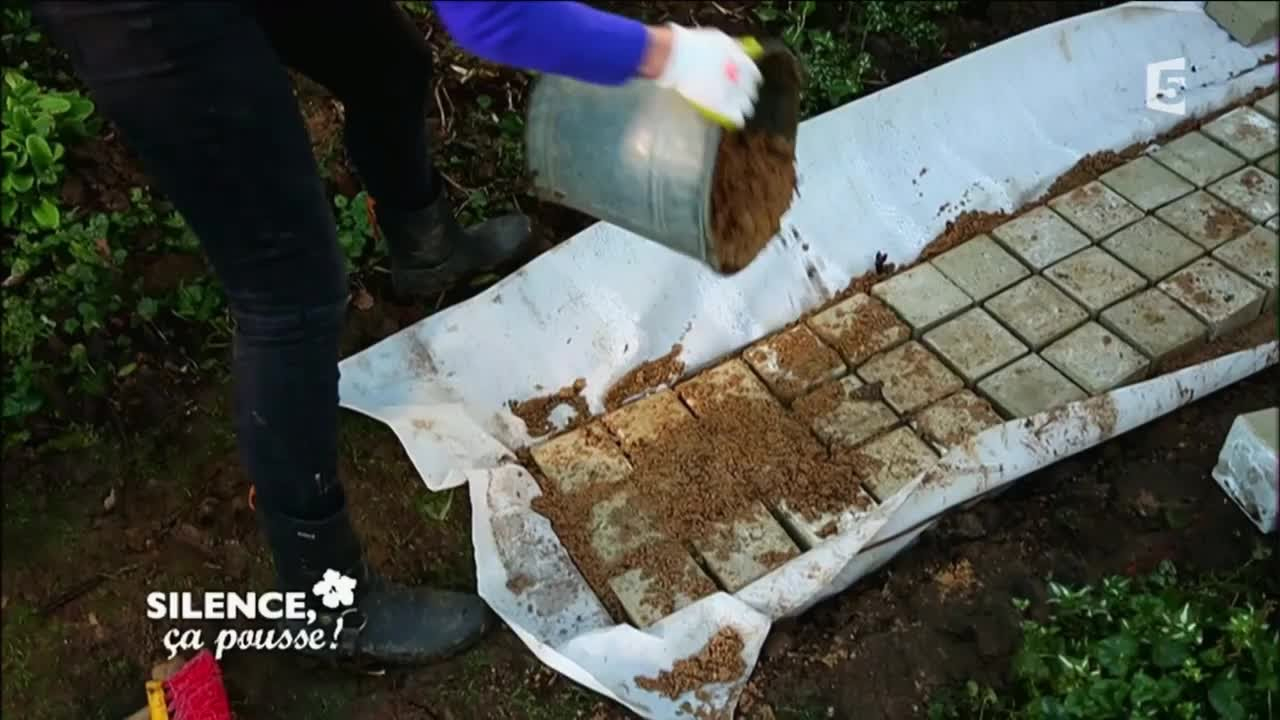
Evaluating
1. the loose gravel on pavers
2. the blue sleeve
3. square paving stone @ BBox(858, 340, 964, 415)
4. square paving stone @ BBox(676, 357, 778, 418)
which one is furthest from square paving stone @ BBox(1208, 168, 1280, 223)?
the blue sleeve

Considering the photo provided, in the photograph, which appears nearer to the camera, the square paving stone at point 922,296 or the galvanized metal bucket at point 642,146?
the galvanized metal bucket at point 642,146

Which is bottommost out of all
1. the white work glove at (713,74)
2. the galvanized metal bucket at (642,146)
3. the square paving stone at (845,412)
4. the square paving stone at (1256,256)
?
the square paving stone at (845,412)

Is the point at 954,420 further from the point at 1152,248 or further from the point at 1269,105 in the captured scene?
the point at 1269,105

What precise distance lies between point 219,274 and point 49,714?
957 mm

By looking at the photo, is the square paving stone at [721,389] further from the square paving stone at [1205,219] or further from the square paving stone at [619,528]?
the square paving stone at [1205,219]

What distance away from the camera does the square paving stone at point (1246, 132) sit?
10.3 feet

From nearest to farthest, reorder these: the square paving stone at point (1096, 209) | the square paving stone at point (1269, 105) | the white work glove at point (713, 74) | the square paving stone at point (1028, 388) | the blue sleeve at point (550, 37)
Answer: the blue sleeve at point (550, 37)
the white work glove at point (713, 74)
the square paving stone at point (1028, 388)
the square paving stone at point (1096, 209)
the square paving stone at point (1269, 105)

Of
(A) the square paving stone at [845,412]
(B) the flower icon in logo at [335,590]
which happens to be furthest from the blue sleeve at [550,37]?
(A) the square paving stone at [845,412]

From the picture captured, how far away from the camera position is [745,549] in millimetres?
2393

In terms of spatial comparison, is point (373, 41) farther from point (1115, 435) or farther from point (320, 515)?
point (1115, 435)

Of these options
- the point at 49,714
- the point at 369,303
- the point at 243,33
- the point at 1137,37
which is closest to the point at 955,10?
the point at 1137,37

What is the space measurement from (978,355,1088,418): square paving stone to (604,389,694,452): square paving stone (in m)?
0.68

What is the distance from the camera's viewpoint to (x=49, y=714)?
214cm

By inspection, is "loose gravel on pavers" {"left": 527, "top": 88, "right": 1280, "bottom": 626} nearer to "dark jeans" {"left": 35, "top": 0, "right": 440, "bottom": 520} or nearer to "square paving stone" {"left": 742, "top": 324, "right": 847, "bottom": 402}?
"square paving stone" {"left": 742, "top": 324, "right": 847, "bottom": 402}
